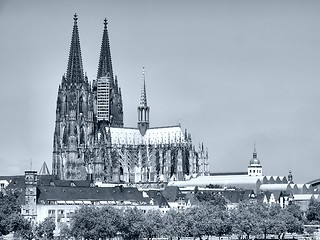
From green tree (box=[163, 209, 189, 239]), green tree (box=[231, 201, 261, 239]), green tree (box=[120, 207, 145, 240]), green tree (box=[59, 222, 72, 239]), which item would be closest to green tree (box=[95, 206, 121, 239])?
green tree (box=[120, 207, 145, 240])

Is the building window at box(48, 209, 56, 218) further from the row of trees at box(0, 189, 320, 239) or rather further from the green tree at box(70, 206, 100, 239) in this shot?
the green tree at box(70, 206, 100, 239)

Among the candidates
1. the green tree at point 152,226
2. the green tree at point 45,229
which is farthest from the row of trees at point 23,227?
the green tree at point 152,226

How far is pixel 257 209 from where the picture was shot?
161 m

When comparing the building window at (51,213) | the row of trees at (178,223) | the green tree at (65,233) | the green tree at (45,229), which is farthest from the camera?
the building window at (51,213)

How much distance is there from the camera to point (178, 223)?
138250 millimetres

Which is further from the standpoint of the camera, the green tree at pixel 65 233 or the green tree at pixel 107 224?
the green tree at pixel 65 233

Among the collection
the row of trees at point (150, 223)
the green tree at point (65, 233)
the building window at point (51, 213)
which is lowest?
the green tree at point (65, 233)

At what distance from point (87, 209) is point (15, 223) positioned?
29.4ft

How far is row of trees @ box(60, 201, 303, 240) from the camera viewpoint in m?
126

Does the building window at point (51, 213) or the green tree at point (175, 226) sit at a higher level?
the building window at point (51, 213)

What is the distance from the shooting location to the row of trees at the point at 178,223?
4970 inches

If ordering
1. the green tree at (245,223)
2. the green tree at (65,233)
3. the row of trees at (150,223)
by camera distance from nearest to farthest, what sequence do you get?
the row of trees at (150,223)
the green tree at (65,233)
the green tree at (245,223)

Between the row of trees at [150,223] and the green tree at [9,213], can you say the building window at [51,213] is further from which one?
the row of trees at [150,223]

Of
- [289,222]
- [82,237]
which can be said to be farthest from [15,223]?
[289,222]
